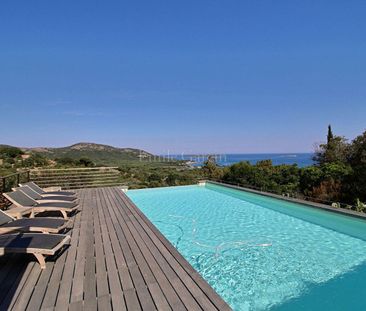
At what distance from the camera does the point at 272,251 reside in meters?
4.39

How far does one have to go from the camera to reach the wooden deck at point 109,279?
193cm

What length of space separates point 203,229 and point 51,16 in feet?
31.9

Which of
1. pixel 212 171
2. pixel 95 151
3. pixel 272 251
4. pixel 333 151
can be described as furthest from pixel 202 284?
pixel 95 151

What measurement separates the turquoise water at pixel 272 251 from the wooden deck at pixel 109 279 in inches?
38.7

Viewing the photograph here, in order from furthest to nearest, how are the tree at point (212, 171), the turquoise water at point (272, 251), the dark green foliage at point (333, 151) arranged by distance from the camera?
the dark green foliage at point (333, 151), the tree at point (212, 171), the turquoise water at point (272, 251)

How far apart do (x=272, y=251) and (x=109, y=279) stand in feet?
10.1

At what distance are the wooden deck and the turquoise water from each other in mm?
982

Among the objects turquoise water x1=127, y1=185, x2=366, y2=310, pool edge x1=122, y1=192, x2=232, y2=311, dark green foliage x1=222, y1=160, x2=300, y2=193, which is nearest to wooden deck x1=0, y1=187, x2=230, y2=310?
pool edge x1=122, y1=192, x2=232, y2=311

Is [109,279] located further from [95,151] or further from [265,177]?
[95,151]

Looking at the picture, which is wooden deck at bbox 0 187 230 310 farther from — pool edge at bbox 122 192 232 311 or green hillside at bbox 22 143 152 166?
green hillside at bbox 22 143 152 166

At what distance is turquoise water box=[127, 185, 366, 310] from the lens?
3.03 m

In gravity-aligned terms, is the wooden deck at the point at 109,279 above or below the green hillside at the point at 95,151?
below

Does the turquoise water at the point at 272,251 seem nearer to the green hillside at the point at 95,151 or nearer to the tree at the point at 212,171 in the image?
the tree at the point at 212,171

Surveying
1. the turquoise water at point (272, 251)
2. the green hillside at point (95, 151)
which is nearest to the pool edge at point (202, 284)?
the turquoise water at point (272, 251)
